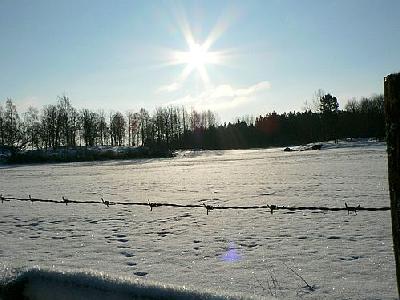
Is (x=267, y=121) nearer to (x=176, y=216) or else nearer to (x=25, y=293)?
(x=176, y=216)

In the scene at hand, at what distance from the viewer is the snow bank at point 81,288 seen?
66.8 inches

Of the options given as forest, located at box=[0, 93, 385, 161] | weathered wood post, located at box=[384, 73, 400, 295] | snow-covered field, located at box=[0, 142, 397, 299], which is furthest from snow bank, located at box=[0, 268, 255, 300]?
forest, located at box=[0, 93, 385, 161]

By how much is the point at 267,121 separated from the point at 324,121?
2249 cm

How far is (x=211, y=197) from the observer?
10.9m

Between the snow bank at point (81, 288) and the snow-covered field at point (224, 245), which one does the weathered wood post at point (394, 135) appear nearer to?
the snow bank at point (81, 288)

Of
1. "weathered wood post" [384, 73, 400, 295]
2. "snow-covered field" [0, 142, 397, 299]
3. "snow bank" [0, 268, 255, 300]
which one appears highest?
"weathered wood post" [384, 73, 400, 295]

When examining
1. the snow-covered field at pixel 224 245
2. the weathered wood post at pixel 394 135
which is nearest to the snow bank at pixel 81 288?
the snow-covered field at pixel 224 245

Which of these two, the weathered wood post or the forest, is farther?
the forest

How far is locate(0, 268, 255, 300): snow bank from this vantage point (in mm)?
1696

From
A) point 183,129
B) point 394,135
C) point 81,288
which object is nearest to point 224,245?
point 81,288

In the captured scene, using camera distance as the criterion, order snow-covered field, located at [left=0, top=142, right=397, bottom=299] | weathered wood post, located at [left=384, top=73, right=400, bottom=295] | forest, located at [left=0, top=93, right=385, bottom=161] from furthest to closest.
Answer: forest, located at [left=0, top=93, right=385, bottom=161]
snow-covered field, located at [left=0, top=142, right=397, bottom=299]
weathered wood post, located at [left=384, top=73, right=400, bottom=295]

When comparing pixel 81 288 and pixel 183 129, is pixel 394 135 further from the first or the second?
pixel 183 129

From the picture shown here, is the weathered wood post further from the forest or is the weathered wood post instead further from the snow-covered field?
the forest

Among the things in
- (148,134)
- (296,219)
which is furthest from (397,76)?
(148,134)
